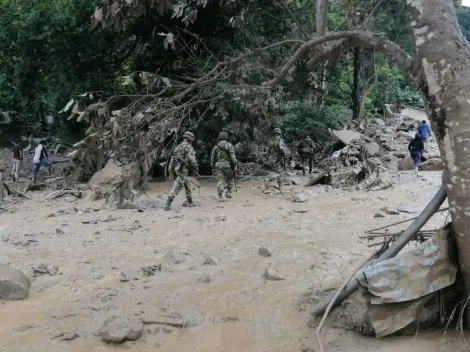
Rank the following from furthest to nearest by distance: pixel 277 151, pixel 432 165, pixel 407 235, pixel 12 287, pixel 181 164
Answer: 1. pixel 432 165
2. pixel 277 151
3. pixel 181 164
4. pixel 12 287
5. pixel 407 235

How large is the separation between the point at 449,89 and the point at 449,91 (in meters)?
0.02

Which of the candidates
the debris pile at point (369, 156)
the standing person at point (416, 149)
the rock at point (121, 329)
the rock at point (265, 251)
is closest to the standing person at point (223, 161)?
the debris pile at point (369, 156)

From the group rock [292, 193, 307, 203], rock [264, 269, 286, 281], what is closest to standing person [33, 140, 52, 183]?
rock [292, 193, 307, 203]

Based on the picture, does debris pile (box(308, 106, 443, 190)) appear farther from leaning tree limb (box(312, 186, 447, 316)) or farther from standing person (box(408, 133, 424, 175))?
leaning tree limb (box(312, 186, 447, 316))

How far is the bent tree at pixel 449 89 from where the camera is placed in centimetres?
362

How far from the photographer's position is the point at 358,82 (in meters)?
20.0

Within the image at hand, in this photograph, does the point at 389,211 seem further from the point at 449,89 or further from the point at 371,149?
the point at 371,149

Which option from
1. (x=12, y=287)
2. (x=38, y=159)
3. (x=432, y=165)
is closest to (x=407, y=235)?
(x=12, y=287)

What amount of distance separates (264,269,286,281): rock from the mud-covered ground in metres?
0.08

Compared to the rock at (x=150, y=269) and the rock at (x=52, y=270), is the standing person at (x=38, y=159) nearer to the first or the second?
the rock at (x=52, y=270)

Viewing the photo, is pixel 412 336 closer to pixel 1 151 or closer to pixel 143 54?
pixel 143 54

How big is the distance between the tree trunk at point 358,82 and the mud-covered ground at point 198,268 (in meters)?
9.73

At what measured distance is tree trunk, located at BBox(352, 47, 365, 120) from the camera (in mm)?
19641

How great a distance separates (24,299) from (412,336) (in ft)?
14.7
